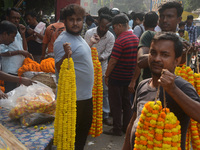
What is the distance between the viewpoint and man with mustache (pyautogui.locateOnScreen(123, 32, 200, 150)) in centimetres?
155

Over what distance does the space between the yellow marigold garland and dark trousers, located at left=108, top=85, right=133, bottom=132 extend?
2178 mm

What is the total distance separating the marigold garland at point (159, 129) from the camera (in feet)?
4.84

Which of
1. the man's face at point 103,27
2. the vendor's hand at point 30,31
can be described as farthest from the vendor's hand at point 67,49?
the vendor's hand at point 30,31

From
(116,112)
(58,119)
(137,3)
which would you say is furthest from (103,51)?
(137,3)

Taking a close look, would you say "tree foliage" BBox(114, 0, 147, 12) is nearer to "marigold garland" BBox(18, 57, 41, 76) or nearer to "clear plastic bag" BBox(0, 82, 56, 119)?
"marigold garland" BBox(18, 57, 41, 76)

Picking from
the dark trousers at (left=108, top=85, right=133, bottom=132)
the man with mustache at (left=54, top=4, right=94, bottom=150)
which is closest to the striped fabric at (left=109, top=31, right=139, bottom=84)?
the dark trousers at (left=108, top=85, right=133, bottom=132)

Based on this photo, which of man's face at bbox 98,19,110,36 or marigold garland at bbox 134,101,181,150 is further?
man's face at bbox 98,19,110,36

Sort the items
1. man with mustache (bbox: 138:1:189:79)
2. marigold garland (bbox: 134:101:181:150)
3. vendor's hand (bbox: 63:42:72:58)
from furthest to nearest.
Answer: man with mustache (bbox: 138:1:189:79) < vendor's hand (bbox: 63:42:72:58) < marigold garland (bbox: 134:101:181:150)

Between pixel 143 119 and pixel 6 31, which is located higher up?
pixel 6 31

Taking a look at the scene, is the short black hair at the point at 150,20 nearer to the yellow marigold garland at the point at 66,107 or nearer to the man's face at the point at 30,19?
the yellow marigold garland at the point at 66,107

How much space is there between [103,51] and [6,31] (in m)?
2.04

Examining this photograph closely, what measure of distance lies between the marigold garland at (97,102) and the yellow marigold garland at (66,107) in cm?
126

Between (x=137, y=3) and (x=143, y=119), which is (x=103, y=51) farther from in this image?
(x=137, y=3)

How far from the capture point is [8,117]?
411cm
